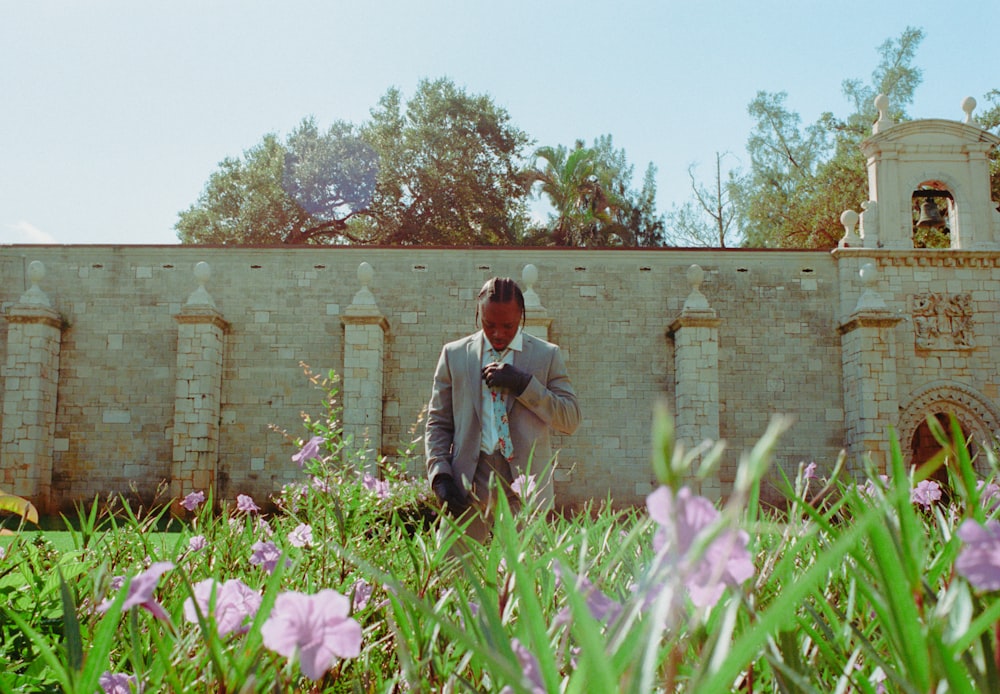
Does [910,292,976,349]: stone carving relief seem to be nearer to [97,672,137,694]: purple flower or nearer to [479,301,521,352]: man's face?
[479,301,521,352]: man's face

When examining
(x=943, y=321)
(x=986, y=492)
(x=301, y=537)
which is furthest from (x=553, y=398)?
(x=943, y=321)

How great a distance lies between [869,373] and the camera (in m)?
15.9

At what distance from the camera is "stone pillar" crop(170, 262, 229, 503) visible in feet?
50.3

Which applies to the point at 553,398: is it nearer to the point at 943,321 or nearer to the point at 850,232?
the point at 850,232

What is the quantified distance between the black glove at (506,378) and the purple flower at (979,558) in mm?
A: 3097

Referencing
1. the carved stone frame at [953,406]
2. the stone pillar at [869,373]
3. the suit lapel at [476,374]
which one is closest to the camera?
the suit lapel at [476,374]

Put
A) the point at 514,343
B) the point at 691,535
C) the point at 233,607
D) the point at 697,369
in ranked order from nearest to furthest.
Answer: the point at 691,535
the point at 233,607
the point at 514,343
the point at 697,369

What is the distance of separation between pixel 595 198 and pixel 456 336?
20.3 m

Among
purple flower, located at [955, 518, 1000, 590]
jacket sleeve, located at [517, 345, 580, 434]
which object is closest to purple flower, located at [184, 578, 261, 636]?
purple flower, located at [955, 518, 1000, 590]

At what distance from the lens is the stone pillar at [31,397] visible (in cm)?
1543

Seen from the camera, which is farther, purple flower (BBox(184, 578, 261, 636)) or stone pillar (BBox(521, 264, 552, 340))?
stone pillar (BBox(521, 264, 552, 340))

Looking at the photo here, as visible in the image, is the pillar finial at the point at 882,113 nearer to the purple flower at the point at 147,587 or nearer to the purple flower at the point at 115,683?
the purple flower at the point at 115,683

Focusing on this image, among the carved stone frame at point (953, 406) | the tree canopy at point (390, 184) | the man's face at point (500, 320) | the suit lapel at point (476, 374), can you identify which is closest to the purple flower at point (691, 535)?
the man's face at point (500, 320)

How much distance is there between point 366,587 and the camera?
146cm
